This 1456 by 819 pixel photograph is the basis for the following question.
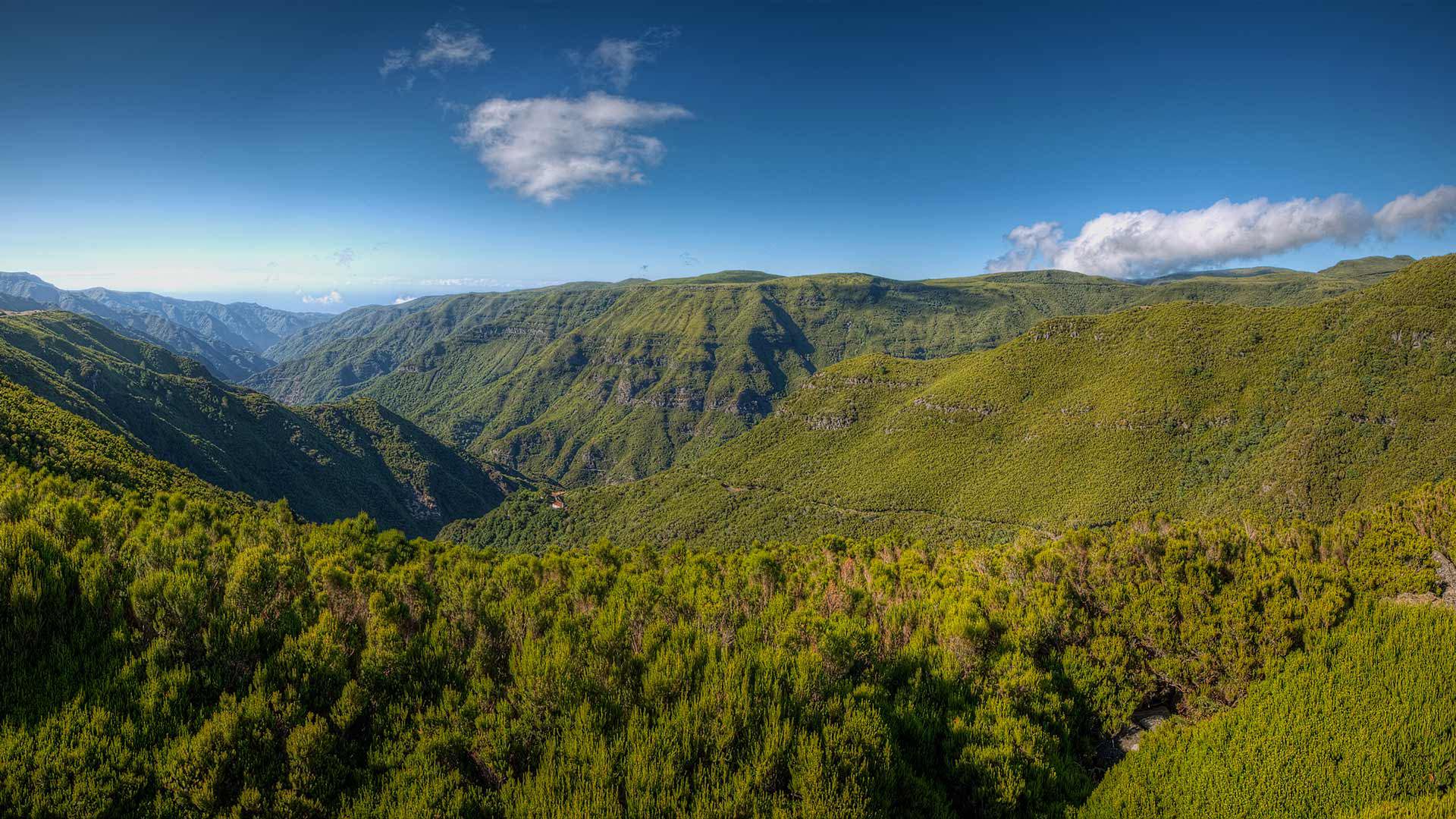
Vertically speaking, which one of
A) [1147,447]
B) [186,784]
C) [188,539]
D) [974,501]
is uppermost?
[188,539]

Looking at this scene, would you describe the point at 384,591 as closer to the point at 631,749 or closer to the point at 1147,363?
the point at 631,749

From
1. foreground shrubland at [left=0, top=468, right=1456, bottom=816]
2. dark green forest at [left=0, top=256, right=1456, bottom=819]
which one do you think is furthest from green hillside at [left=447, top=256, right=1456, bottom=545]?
foreground shrubland at [left=0, top=468, right=1456, bottom=816]

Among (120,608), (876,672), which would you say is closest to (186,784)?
(120,608)

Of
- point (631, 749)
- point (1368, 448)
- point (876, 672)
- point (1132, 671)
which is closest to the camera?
point (631, 749)

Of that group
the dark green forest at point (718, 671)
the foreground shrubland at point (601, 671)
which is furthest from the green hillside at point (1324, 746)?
the foreground shrubland at point (601, 671)

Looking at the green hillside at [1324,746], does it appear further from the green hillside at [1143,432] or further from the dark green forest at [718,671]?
the green hillside at [1143,432]

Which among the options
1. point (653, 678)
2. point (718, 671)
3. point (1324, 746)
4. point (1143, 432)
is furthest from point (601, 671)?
point (1143, 432)

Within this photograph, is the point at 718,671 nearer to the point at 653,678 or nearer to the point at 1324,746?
the point at 653,678
